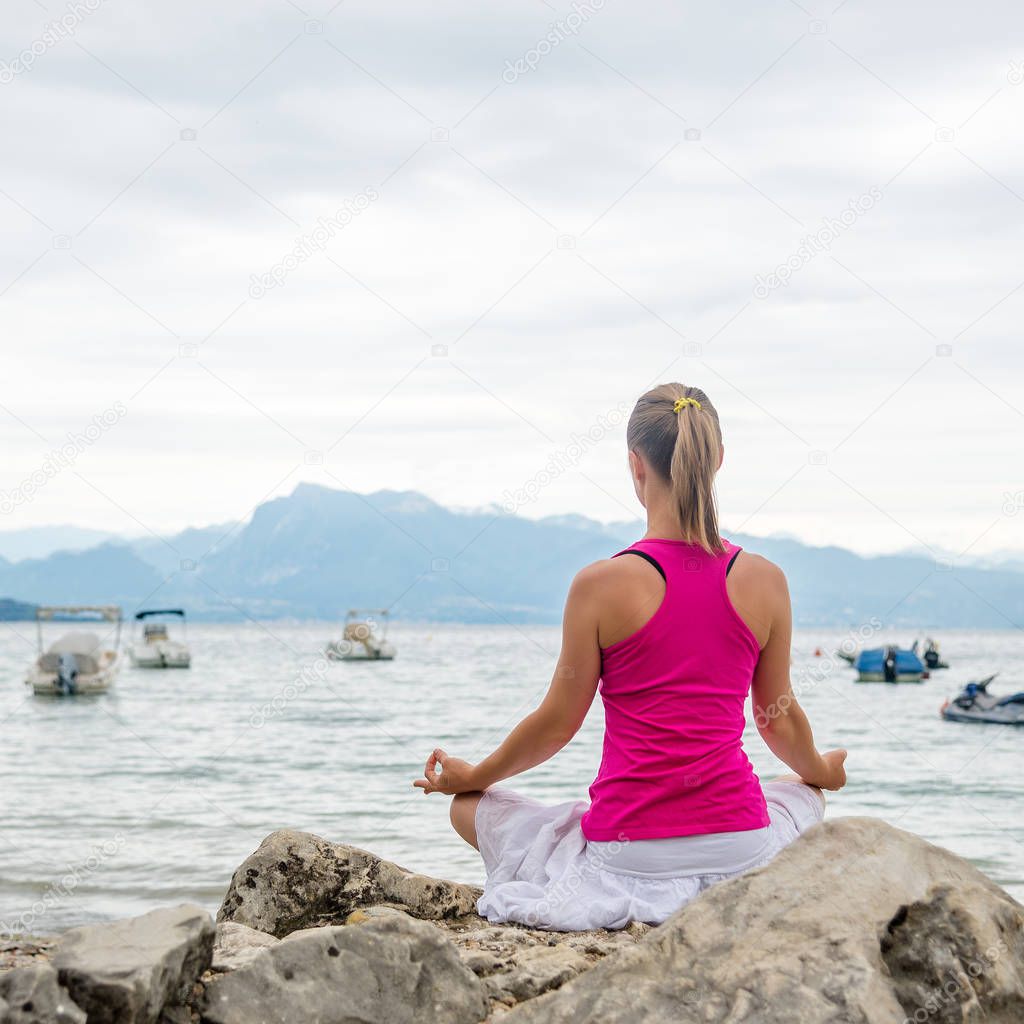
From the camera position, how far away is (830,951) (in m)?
2.69

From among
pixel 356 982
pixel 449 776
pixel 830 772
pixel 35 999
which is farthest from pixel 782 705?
pixel 35 999

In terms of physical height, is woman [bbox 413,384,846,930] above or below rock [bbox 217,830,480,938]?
above

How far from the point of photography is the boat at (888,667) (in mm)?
50625

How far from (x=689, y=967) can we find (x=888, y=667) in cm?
5081

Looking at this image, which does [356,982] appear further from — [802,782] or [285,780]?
[285,780]

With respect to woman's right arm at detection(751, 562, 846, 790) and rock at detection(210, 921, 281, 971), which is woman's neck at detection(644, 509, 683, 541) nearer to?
woman's right arm at detection(751, 562, 846, 790)

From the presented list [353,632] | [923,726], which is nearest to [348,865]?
[923,726]

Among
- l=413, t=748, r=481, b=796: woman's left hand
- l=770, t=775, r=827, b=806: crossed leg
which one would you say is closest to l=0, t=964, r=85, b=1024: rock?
l=413, t=748, r=481, b=796: woman's left hand

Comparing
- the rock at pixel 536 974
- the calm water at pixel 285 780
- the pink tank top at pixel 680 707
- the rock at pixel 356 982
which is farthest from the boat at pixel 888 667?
the rock at pixel 356 982

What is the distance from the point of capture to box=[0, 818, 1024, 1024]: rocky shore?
258 centimetres

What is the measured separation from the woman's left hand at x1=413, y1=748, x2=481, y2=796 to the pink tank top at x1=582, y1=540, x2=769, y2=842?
494 millimetres

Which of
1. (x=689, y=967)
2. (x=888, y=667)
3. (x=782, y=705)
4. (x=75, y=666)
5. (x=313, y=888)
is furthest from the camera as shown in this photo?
(x=888, y=667)

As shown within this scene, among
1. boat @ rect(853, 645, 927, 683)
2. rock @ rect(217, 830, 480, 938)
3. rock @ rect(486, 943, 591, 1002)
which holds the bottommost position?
boat @ rect(853, 645, 927, 683)

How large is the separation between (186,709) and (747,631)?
106ft
